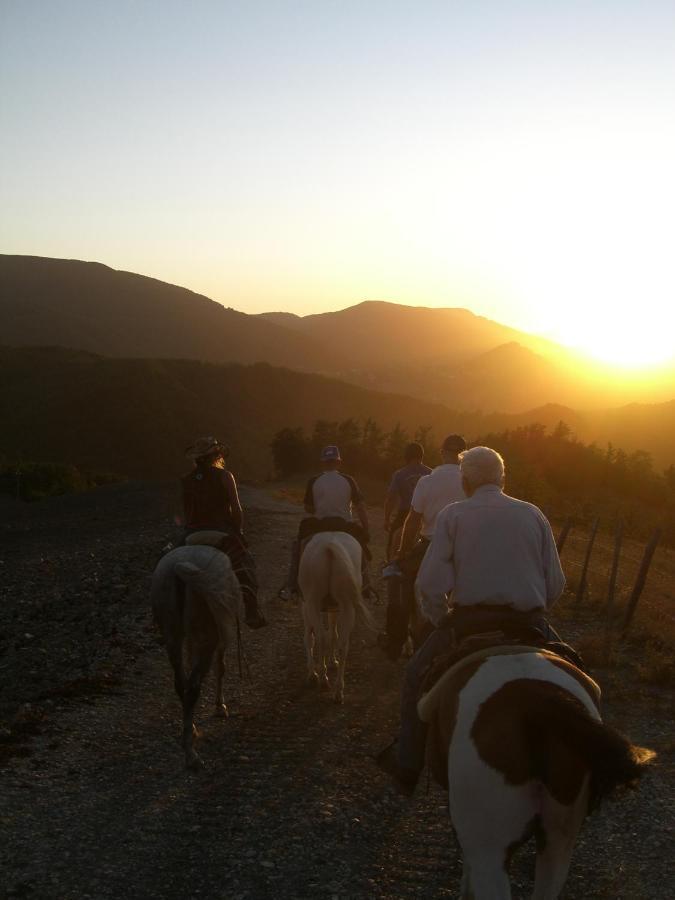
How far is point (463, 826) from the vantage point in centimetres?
393

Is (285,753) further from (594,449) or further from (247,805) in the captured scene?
(594,449)

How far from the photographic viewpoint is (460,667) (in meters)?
4.38

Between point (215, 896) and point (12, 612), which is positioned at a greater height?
point (215, 896)

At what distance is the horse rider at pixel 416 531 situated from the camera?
8.67 metres

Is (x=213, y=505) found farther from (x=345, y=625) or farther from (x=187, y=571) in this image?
(x=345, y=625)

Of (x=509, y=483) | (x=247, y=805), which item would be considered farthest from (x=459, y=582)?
(x=509, y=483)

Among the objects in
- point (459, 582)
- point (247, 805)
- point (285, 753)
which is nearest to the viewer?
point (459, 582)

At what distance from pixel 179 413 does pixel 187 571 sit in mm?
84679

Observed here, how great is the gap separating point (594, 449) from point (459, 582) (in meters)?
46.0

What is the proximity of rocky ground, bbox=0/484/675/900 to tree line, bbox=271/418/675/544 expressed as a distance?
26.2 m

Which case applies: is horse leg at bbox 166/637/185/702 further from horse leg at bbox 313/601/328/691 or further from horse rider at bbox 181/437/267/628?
horse leg at bbox 313/601/328/691

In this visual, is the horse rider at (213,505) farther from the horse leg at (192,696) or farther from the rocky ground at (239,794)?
the rocky ground at (239,794)

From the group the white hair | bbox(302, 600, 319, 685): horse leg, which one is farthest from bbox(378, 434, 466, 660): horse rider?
the white hair

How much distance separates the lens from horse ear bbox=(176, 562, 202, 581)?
25.0 feet
